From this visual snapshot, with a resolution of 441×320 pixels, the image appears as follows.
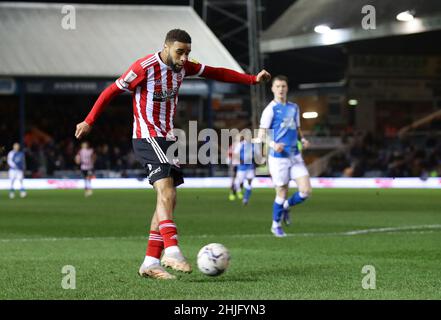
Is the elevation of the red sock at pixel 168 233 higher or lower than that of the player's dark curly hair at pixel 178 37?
lower

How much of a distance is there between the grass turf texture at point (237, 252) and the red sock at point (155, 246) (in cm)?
30

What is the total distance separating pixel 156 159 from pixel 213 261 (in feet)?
3.74

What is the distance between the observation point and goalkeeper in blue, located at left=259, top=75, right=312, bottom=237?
14664 millimetres

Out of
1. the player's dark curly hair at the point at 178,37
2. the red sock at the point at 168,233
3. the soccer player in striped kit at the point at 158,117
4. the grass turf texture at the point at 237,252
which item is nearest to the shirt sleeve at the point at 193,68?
the soccer player in striped kit at the point at 158,117

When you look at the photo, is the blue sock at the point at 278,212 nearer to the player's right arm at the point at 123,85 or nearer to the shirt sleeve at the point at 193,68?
the shirt sleeve at the point at 193,68

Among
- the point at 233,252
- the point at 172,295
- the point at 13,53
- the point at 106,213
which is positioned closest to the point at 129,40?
the point at 13,53

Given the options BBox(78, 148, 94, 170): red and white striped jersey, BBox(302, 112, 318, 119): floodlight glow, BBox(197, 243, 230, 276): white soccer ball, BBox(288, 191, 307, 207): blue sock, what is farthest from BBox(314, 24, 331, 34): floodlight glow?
BBox(197, 243, 230, 276): white soccer ball

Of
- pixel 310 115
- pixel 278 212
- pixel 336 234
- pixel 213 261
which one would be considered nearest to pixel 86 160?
pixel 310 115

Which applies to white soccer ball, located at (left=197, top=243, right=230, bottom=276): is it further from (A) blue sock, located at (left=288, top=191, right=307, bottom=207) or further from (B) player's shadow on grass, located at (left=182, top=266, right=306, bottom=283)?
(A) blue sock, located at (left=288, top=191, right=307, bottom=207)

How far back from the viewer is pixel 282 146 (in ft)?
47.9

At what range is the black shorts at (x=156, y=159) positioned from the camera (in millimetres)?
8867

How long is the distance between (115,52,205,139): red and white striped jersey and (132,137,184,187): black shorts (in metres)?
0.07

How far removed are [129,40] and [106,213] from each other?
22472 millimetres
